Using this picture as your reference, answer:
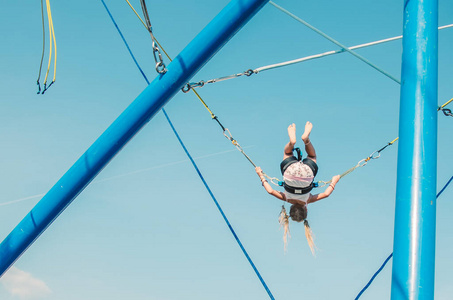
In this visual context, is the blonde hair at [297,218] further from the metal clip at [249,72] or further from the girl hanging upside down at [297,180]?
the metal clip at [249,72]

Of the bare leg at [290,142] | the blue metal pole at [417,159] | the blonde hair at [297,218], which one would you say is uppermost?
the bare leg at [290,142]

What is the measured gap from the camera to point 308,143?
235 inches

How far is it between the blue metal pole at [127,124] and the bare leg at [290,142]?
2363 mm

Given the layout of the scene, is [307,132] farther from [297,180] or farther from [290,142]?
[297,180]

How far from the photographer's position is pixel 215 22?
3.59 meters

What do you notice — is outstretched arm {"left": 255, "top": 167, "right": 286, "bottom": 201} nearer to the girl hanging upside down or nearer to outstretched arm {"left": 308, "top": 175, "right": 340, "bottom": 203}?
the girl hanging upside down

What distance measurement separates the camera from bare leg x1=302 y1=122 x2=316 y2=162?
19.4 feet

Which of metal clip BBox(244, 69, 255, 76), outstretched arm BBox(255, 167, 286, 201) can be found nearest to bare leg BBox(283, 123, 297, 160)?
outstretched arm BBox(255, 167, 286, 201)

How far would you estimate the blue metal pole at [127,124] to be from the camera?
357 cm

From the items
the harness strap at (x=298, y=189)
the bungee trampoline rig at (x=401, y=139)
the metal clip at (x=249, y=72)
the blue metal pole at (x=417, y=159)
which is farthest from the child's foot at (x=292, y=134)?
the blue metal pole at (x=417, y=159)

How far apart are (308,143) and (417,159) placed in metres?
3.13

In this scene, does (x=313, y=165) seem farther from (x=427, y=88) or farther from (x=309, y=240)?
(x=427, y=88)

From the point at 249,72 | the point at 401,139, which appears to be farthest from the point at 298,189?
the point at 401,139

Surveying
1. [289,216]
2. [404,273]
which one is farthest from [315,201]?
[404,273]
